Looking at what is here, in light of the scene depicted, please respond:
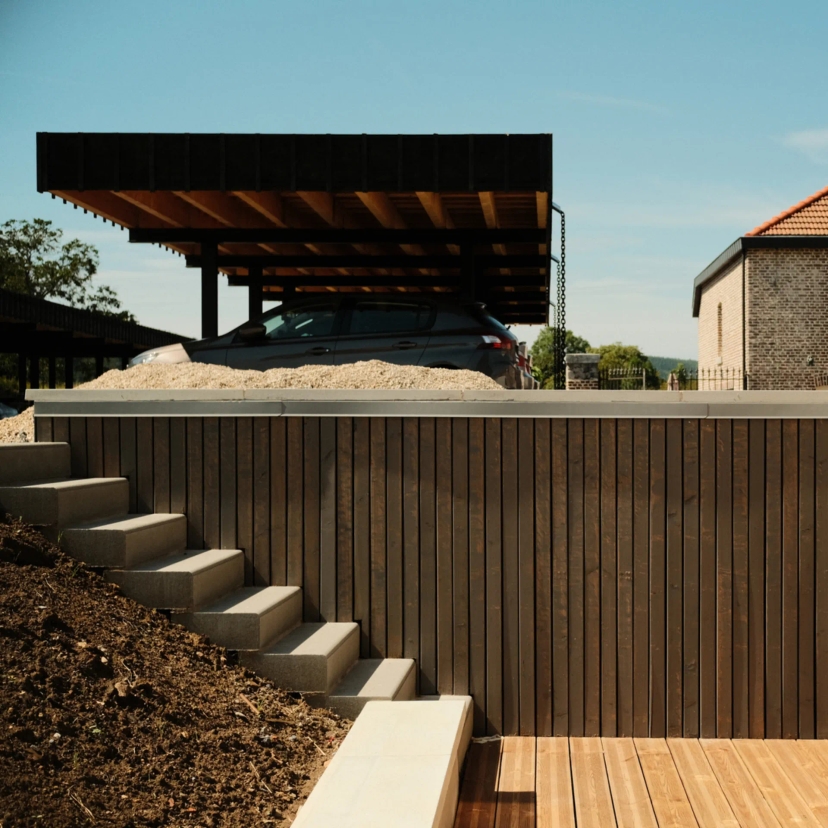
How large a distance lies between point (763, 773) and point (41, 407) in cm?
507

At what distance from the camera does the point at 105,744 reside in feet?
13.0

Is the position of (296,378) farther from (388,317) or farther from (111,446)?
(111,446)

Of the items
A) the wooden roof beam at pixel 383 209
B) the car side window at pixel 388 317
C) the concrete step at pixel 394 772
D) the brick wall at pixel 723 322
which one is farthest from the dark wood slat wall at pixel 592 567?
the brick wall at pixel 723 322

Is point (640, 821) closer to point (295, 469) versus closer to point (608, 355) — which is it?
point (295, 469)

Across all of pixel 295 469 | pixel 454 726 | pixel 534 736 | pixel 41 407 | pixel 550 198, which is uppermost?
pixel 550 198

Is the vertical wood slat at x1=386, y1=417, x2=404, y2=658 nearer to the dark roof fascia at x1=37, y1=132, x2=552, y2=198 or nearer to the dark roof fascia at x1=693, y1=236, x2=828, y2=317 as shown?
the dark roof fascia at x1=37, y1=132, x2=552, y2=198

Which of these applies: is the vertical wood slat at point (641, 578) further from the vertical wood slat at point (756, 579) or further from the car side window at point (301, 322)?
the car side window at point (301, 322)

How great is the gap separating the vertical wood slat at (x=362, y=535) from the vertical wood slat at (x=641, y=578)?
170cm

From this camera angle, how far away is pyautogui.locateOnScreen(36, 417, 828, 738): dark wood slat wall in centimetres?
585

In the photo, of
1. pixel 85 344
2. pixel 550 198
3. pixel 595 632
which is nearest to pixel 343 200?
pixel 550 198

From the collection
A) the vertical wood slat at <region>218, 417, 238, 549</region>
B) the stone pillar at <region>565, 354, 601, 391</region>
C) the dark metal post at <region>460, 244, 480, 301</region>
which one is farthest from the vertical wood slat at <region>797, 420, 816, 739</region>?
the stone pillar at <region>565, 354, 601, 391</region>

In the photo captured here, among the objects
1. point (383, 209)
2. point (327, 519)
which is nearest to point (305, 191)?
point (383, 209)

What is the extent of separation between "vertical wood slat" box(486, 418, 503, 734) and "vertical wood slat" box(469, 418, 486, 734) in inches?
1.0

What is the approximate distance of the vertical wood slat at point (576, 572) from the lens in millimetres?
5875
